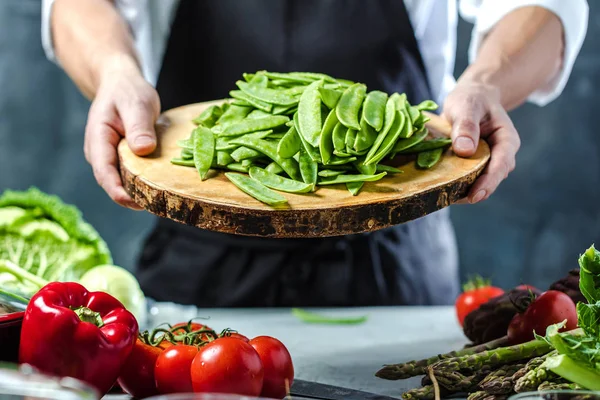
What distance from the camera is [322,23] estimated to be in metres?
2.71

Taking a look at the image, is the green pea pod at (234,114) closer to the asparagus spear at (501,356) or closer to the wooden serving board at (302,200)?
the wooden serving board at (302,200)

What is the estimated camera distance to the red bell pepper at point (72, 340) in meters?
1.48

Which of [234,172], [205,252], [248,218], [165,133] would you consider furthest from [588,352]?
[205,252]

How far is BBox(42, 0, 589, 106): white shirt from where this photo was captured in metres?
2.53

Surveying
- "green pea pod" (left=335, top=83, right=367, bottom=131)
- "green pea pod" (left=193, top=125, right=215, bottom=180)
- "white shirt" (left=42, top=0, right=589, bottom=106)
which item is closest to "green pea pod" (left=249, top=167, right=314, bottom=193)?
"green pea pod" (left=193, top=125, right=215, bottom=180)

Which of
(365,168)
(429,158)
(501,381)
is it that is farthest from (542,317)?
(365,168)

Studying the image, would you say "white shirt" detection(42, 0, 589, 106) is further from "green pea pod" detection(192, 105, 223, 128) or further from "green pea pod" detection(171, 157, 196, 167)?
"green pea pod" detection(171, 157, 196, 167)

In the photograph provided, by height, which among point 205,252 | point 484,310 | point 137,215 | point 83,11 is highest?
point 83,11

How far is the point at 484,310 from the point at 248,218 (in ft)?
2.49

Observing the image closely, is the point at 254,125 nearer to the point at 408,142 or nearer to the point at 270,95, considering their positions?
the point at 270,95

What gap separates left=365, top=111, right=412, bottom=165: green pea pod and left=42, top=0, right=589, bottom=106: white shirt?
83cm

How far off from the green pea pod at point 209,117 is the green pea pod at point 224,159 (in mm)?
229

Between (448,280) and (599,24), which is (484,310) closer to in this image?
(448,280)

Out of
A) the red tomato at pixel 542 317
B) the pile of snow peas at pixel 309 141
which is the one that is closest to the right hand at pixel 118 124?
the pile of snow peas at pixel 309 141
